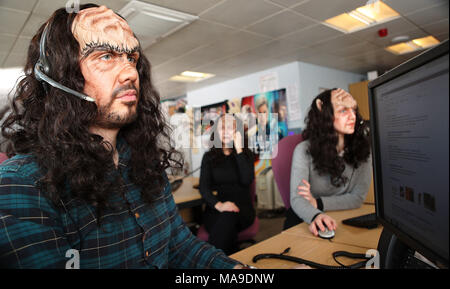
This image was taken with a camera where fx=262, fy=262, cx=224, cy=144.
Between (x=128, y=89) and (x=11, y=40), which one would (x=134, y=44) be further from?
(x=11, y=40)

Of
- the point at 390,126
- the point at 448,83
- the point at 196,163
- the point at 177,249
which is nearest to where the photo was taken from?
the point at 448,83

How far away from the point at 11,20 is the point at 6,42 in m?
0.12

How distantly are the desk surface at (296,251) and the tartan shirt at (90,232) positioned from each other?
0.32ft

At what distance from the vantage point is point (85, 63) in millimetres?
644

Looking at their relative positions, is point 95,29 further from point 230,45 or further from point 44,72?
point 230,45

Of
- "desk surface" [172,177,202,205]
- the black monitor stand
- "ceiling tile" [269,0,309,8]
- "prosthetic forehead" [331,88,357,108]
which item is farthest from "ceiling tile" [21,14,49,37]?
"desk surface" [172,177,202,205]

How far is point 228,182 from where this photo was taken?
216 centimetres

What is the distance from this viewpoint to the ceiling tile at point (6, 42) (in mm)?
655

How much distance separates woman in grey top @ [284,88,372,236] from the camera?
145cm

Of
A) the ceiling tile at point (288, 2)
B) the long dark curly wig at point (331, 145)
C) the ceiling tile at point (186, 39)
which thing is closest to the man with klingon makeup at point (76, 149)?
the ceiling tile at point (288, 2)

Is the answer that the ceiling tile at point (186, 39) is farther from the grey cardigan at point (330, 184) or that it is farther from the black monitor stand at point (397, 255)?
the black monitor stand at point (397, 255)

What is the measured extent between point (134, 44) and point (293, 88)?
3.81 meters

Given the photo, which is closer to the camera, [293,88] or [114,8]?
[114,8]
